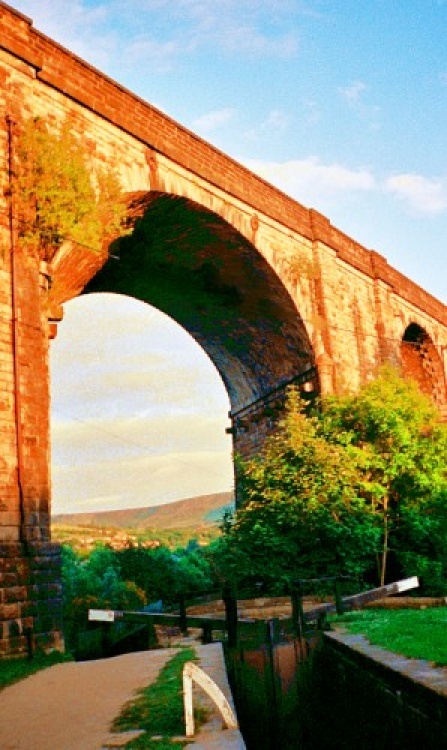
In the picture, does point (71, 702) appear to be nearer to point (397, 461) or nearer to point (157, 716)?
point (157, 716)

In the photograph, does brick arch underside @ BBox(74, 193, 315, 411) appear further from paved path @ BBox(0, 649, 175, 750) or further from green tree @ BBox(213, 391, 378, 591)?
paved path @ BBox(0, 649, 175, 750)

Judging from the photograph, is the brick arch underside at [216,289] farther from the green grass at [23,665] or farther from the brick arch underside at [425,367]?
the brick arch underside at [425,367]

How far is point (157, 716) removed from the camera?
4289 millimetres

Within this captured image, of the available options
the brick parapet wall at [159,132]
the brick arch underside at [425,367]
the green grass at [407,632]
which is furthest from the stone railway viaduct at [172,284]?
the green grass at [407,632]

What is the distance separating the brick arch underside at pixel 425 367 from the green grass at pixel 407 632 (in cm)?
1603

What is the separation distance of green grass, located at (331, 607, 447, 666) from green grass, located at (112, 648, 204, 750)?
1.50 metres

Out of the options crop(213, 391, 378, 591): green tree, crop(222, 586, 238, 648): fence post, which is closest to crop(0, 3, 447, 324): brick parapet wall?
crop(213, 391, 378, 591): green tree

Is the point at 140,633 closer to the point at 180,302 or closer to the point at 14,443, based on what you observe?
the point at 14,443

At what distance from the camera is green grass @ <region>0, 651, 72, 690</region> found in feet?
22.6

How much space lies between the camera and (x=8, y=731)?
436 centimetres

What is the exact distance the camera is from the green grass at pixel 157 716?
12.0ft

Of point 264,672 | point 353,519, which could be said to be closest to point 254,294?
point 353,519

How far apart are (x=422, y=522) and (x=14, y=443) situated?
8.22 m

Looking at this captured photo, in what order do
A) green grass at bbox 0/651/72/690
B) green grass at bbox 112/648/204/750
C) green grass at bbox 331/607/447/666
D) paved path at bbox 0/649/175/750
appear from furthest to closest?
green grass at bbox 0/651/72/690, green grass at bbox 331/607/447/666, paved path at bbox 0/649/175/750, green grass at bbox 112/648/204/750
